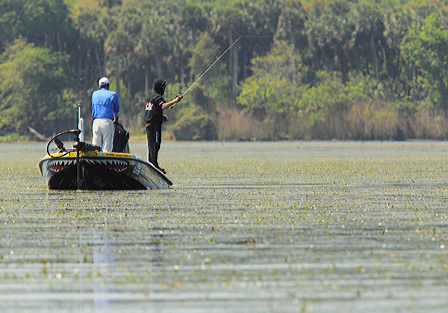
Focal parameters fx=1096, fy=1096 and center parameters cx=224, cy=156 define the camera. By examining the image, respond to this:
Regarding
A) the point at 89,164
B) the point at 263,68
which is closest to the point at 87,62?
the point at 263,68

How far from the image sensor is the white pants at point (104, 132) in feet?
72.8

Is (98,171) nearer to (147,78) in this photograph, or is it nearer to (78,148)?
(78,148)

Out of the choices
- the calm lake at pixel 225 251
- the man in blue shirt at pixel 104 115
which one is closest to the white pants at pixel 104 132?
the man in blue shirt at pixel 104 115

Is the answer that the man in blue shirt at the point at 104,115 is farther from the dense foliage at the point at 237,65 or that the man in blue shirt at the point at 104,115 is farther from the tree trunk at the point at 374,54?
the tree trunk at the point at 374,54

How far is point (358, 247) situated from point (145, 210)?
572 centimetres

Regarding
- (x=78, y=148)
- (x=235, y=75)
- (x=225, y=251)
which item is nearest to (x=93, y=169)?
(x=78, y=148)

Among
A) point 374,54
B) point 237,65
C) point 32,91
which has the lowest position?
point 32,91

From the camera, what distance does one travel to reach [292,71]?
88.8 m

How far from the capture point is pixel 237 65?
90.9 m

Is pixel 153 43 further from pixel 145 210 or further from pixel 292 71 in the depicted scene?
pixel 145 210

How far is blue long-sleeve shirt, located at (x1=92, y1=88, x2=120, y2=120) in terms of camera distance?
2217 cm

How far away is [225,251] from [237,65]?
80149mm

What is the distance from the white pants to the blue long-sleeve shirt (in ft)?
0.36

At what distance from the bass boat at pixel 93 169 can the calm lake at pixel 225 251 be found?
722 millimetres
